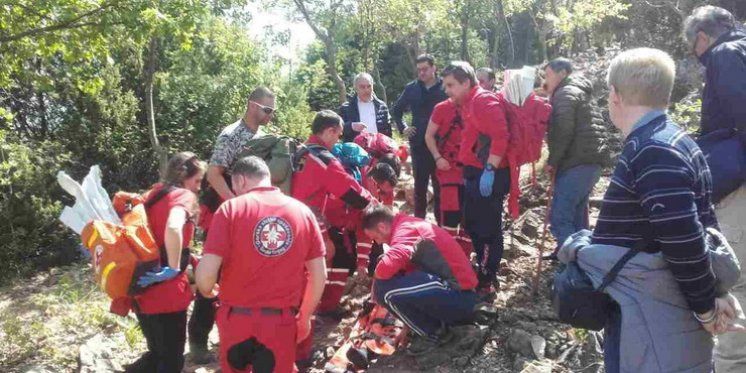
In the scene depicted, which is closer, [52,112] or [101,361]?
[101,361]

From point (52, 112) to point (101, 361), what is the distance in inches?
355

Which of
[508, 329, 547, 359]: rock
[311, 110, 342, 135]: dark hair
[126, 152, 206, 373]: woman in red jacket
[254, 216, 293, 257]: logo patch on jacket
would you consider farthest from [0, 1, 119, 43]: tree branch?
[508, 329, 547, 359]: rock

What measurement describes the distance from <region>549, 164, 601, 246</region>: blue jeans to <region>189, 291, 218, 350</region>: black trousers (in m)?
2.86

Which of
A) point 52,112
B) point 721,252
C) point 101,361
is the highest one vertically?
point 52,112

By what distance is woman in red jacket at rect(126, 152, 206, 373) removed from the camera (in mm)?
3965

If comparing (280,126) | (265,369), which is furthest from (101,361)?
(280,126)

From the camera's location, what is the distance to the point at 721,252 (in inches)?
97.9

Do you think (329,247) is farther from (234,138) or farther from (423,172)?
(423,172)

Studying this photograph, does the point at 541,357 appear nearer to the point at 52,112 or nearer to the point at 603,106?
the point at 603,106

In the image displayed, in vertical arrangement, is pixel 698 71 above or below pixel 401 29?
below

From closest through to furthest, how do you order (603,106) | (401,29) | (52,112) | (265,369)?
1. (265,369)
2. (603,106)
3. (52,112)
4. (401,29)

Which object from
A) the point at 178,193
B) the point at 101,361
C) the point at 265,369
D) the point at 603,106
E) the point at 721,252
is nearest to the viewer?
the point at 721,252

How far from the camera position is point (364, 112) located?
727 centimetres

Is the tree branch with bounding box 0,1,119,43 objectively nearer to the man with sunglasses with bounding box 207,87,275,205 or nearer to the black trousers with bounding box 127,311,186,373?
the man with sunglasses with bounding box 207,87,275,205
